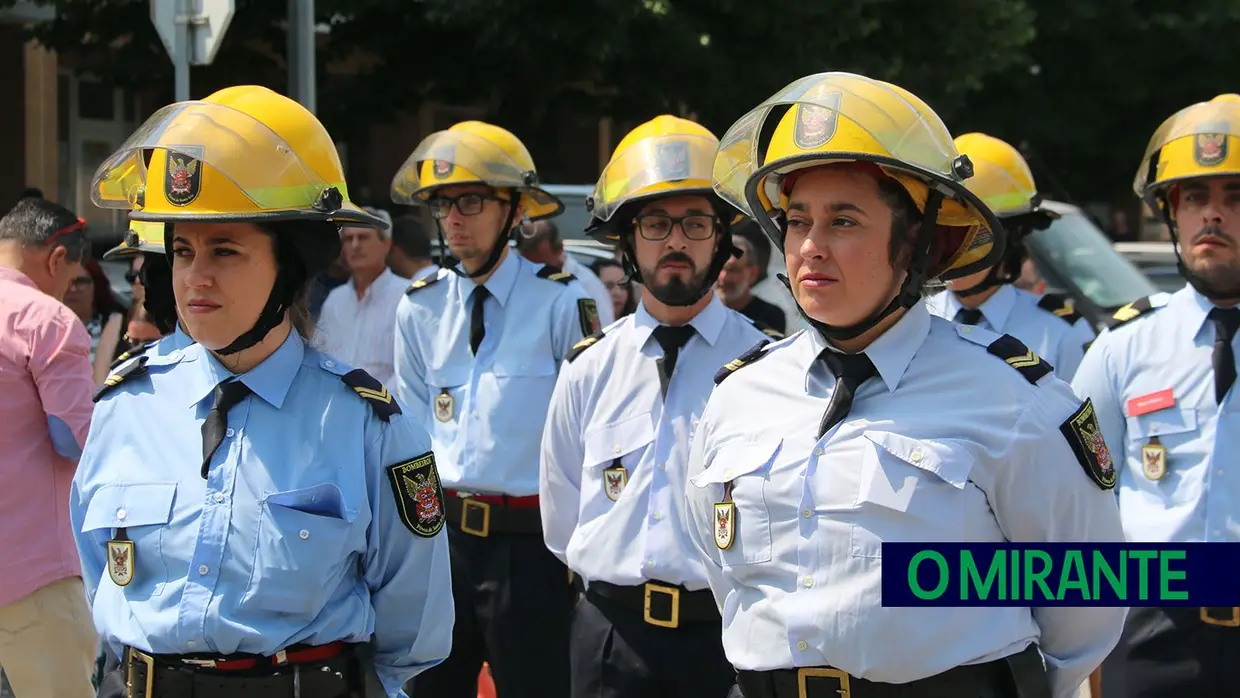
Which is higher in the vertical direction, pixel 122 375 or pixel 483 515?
pixel 122 375

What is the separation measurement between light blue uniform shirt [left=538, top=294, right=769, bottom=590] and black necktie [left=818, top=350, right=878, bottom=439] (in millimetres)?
1478

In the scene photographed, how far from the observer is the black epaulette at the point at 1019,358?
3182mm

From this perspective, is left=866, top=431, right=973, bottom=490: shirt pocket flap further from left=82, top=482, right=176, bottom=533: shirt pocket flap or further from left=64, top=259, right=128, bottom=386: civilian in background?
left=64, top=259, right=128, bottom=386: civilian in background

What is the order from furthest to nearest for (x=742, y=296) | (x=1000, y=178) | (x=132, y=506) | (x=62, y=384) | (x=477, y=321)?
1. (x=742, y=296)
2. (x=1000, y=178)
3. (x=477, y=321)
4. (x=62, y=384)
5. (x=132, y=506)

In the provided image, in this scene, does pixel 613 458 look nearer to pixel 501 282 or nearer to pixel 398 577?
pixel 398 577

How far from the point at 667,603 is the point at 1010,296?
279cm

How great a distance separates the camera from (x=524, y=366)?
620 centimetres

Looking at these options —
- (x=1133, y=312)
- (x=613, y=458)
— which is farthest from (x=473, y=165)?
(x=1133, y=312)

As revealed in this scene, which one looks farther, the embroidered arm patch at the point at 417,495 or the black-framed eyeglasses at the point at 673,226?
the black-framed eyeglasses at the point at 673,226

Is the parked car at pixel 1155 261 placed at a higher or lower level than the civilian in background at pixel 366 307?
higher

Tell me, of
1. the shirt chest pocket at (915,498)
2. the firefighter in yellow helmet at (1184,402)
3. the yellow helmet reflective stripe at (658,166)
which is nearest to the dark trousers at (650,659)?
the firefighter in yellow helmet at (1184,402)

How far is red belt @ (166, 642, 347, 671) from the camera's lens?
3303 millimetres

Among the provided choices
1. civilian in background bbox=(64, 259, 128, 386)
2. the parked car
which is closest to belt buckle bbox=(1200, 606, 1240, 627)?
civilian in background bbox=(64, 259, 128, 386)

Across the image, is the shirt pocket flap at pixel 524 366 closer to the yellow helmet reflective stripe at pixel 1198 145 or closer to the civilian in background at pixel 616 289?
the yellow helmet reflective stripe at pixel 1198 145
